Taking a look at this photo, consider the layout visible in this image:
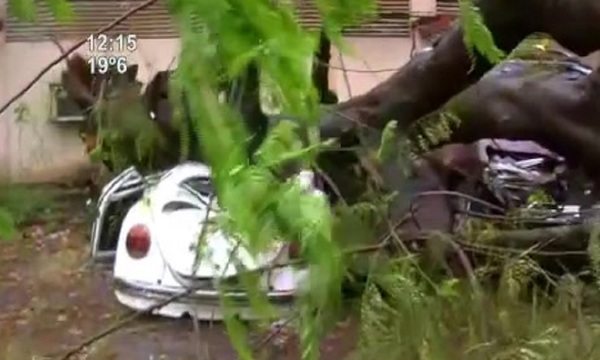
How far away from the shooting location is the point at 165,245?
3234 millimetres

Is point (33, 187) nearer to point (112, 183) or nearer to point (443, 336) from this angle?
point (112, 183)

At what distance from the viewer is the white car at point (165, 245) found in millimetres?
2160

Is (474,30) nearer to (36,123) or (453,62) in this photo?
(453,62)

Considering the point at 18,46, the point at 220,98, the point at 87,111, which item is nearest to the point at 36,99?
the point at 18,46

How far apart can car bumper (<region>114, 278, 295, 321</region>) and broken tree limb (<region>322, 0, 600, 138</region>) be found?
409 millimetres

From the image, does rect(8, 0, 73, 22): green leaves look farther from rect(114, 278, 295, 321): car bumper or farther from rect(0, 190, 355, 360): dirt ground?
rect(0, 190, 355, 360): dirt ground

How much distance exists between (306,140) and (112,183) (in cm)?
138

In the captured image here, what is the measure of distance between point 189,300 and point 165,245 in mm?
729

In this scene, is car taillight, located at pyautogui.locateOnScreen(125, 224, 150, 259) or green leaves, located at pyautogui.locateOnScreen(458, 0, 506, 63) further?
car taillight, located at pyautogui.locateOnScreen(125, 224, 150, 259)

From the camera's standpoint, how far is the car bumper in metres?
1.62

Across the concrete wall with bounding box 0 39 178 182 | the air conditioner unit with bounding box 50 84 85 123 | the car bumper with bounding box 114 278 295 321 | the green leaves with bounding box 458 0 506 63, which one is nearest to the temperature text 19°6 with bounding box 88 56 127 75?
the concrete wall with bounding box 0 39 178 182

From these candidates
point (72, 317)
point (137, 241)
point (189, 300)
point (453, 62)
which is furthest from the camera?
point (137, 241)

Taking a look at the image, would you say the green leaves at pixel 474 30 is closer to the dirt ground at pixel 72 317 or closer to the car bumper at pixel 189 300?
the car bumper at pixel 189 300

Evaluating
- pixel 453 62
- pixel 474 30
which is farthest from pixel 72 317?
pixel 474 30
